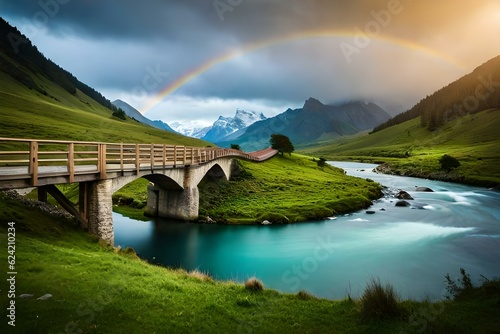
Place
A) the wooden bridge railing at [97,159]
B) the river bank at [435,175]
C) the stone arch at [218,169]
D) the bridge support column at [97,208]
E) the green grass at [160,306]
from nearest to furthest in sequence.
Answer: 1. the green grass at [160,306]
2. the wooden bridge railing at [97,159]
3. the bridge support column at [97,208]
4. the stone arch at [218,169]
5. the river bank at [435,175]

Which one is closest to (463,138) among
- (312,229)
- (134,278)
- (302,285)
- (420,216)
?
(420,216)

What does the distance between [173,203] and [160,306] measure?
3259 cm

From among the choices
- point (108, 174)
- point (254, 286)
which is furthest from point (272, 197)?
point (254, 286)

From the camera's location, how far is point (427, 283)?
25656 mm

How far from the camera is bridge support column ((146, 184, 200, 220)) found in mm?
43250

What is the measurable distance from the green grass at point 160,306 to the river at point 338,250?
10413 millimetres

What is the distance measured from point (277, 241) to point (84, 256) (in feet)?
82.3

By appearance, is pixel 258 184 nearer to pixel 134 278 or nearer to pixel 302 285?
pixel 302 285

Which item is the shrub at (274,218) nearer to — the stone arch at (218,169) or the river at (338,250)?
the river at (338,250)

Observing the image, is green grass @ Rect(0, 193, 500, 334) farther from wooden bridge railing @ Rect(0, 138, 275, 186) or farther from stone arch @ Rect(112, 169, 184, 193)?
stone arch @ Rect(112, 169, 184, 193)

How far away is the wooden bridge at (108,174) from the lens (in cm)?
1745

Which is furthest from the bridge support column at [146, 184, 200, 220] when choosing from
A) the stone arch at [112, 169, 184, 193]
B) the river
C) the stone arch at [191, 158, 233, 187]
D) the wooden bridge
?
the stone arch at [191, 158, 233, 187]

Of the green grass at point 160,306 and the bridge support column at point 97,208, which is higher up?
the bridge support column at point 97,208

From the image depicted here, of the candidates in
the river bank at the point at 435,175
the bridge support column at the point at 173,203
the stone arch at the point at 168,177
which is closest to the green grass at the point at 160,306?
the stone arch at the point at 168,177
